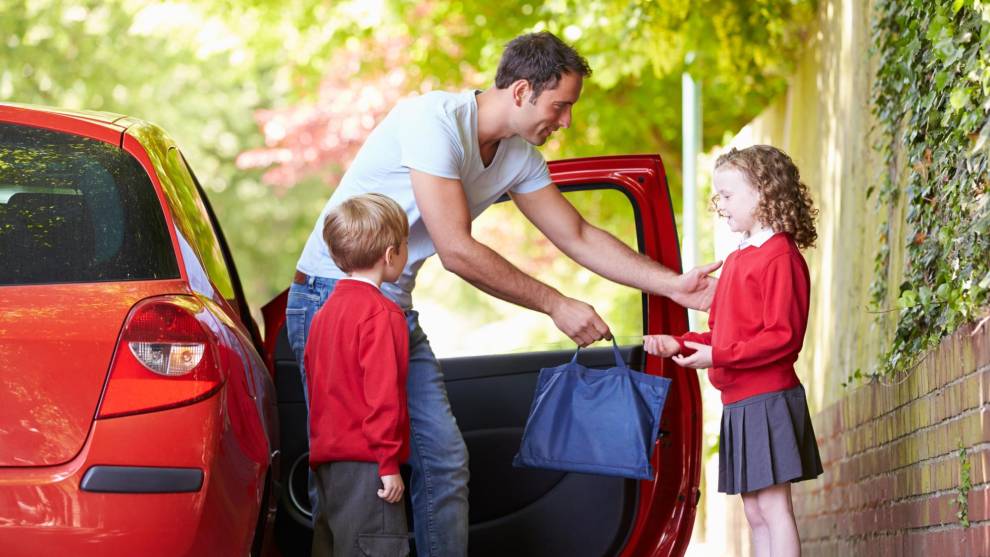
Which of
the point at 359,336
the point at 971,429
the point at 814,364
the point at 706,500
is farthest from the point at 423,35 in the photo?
the point at 971,429

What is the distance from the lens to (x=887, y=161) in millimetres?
4684

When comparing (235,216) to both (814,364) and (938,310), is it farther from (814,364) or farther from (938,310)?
(938,310)

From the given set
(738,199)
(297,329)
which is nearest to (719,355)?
(738,199)

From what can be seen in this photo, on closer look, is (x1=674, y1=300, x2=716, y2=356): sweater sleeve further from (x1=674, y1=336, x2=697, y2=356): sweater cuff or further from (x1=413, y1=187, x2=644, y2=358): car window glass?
(x1=413, y1=187, x2=644, y2=358): car window glass

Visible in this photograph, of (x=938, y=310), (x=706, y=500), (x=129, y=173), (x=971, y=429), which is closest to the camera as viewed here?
(x=971, y=429)

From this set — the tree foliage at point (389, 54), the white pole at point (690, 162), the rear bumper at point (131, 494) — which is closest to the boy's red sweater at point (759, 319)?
the rear bumper at point (131, 494)

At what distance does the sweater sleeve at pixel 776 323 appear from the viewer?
372 centimetres

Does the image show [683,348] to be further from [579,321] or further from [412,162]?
[412,162]

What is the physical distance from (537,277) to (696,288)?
30.0ft

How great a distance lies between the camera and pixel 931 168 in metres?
3.85

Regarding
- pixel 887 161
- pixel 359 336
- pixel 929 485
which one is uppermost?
pixel 887 161

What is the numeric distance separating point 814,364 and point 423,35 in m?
5.10

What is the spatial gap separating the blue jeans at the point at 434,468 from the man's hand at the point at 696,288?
80cm

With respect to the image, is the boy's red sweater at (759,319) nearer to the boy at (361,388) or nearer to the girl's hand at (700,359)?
the girl's hand at (700,359)
